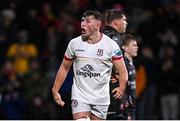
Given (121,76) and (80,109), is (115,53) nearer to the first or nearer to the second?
(121,76)

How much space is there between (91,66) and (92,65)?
2cm

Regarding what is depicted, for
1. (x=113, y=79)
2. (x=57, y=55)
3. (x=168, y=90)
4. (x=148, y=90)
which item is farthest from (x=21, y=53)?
(x=113, y=79)

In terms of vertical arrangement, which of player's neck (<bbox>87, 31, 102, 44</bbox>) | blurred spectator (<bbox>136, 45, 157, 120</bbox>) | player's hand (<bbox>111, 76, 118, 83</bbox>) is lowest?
blurred spectator (<bbox>136, 45, 157, 120</bbox>)

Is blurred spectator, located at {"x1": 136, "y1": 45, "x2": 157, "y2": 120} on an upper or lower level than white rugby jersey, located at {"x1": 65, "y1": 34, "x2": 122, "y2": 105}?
lower

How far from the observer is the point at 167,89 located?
557 inches

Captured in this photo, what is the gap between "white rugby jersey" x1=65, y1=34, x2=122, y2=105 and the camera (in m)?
8.68

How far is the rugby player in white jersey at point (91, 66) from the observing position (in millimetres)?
8680

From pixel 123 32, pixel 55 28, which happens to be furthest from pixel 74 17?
pixel 123 32

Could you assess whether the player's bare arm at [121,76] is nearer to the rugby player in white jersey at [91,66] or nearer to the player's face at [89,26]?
the rugby player in white jersey at [91,66]

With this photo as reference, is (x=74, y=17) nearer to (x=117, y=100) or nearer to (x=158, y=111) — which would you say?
(x=158, y=111)

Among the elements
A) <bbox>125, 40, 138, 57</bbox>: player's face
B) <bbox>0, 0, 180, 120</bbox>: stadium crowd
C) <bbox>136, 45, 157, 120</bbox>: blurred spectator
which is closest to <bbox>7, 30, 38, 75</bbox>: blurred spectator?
<bbox>0, 0, 180, 120</bbox>: stadium crowd

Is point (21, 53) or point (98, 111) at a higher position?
point (21, 53)

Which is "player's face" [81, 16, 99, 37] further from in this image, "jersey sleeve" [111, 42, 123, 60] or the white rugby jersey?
"jersey sleeve" [111, 42, 123, 60]

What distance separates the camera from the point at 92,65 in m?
8.68
